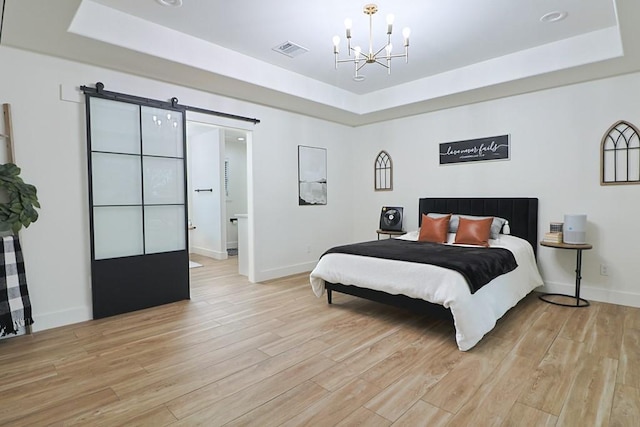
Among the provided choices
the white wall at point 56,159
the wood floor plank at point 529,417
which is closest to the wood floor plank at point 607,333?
the wood floor plank at point 529,417

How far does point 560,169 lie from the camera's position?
13.6 ft

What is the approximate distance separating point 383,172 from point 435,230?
1807 mm

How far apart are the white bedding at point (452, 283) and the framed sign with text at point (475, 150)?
120 centimetres

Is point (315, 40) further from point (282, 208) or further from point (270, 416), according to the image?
point (270, 416)

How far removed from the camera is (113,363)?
2.54 metres

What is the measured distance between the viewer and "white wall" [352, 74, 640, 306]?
3.76m

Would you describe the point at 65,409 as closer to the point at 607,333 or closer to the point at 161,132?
the point at 161,132

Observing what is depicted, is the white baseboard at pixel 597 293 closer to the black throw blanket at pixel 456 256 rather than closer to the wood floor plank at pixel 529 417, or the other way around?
the black throw blanket at pixel 456 256

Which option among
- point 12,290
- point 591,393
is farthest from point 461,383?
point 12,290

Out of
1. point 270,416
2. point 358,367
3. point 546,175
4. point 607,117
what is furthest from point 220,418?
point 607,117

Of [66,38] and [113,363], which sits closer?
[113,363]

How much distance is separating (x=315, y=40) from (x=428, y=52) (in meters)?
1.28

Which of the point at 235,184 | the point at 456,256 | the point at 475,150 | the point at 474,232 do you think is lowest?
the point at 456,256

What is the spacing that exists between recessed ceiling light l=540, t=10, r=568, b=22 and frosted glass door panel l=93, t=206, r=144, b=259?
173 inches
